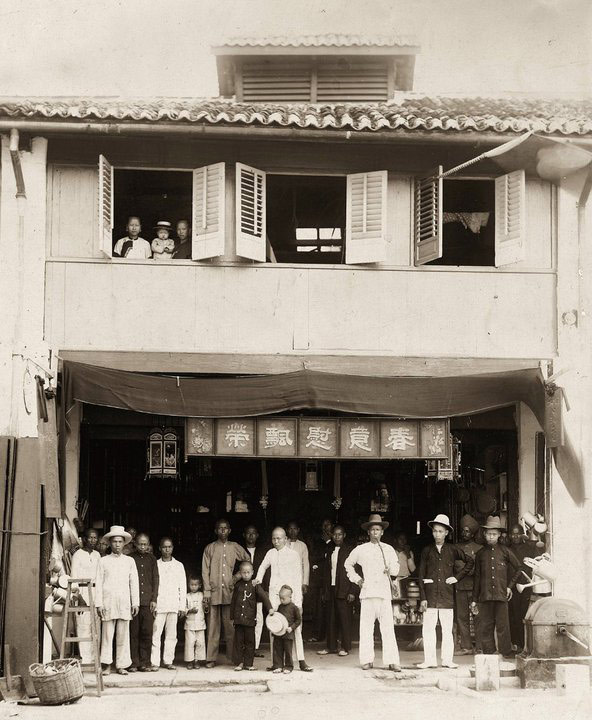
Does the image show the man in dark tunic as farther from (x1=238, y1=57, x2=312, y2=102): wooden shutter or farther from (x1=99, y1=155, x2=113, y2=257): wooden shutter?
(x1=238, y1=57, x2=312, y2=102): wooden shutter

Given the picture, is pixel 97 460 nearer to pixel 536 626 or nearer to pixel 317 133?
pixel 317 133

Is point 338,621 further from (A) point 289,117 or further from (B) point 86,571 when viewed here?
(A) point 289,117

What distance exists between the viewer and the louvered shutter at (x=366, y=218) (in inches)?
549

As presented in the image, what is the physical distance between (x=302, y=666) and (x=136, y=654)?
2097mm

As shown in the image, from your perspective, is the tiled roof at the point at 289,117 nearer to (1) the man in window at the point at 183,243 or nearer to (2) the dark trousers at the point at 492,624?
(1) the man in window at the point at 183,243

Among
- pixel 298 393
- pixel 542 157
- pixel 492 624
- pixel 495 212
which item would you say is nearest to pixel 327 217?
pixel 495 212

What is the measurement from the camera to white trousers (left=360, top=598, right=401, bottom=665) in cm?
1316

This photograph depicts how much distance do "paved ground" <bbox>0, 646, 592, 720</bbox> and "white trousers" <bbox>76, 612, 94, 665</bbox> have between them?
2.16 feet

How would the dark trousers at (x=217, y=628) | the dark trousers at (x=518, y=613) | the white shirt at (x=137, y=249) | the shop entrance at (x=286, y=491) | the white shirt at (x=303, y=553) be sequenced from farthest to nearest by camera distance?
the shop entrance at (x=286, y=491), the white shirt at (x=303, y=553), the dark trousers at (x=518, y=613), the white shirt at (x=137, y=249), the dark trousers at (x=217, y=628)

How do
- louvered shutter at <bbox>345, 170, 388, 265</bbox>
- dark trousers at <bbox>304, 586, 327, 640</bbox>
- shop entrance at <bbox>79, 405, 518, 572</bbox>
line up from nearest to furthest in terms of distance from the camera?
1. louvered shutter at <bbox>345, 170, 388, 265</bbox>
2. dark trousers at <bbox>304, 586, 327, 640</bbox>
3. shop entrance at <bbox>79, 405, 518, 572</bbox>

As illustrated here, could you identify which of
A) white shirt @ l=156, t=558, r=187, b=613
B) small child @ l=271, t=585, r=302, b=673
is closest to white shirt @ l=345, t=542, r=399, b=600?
small child @ l=271, t=585, r=302, b=673

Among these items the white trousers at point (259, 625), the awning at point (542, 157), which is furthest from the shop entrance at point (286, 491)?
the awning at point (542, 157)

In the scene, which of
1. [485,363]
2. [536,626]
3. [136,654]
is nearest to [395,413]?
[485,363]

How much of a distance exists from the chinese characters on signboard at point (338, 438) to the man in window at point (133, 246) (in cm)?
271
